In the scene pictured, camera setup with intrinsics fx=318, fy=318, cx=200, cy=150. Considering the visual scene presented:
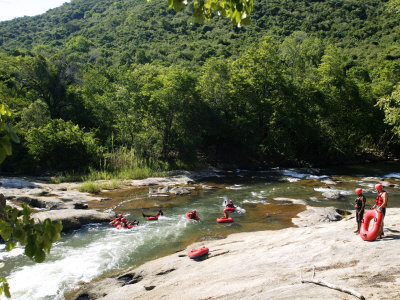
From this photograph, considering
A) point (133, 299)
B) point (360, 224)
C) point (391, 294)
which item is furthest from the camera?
point (360, 224)

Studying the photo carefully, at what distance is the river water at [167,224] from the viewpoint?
30.9 ft

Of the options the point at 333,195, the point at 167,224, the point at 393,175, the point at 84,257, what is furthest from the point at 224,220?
the point at 393,175

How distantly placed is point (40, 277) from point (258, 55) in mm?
28685

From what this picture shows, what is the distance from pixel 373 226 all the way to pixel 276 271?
335cm

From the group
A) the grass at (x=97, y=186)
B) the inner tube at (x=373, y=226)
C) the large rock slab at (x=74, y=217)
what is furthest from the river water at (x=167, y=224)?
the inner tube at (x=373, y=226)

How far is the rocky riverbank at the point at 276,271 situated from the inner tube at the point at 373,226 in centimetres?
21

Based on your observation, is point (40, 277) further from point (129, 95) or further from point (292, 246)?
point (129, 95)

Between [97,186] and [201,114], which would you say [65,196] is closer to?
[97,186]

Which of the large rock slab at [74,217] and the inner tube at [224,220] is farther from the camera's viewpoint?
the inner tube at [224,220]

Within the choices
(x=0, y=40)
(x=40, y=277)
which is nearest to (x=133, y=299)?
(x=40, y=277)

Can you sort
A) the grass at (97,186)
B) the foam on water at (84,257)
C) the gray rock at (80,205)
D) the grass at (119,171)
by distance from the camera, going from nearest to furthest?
the foam on water at (84,257)
the gray rock at (80,205)
the grass at (97,186)
the grass at (119,171)

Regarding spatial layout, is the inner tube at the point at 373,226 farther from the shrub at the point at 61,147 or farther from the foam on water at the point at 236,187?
the shrub at the point at 61,147

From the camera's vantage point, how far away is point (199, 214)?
51.1 ft

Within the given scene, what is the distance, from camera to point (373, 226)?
8.65m
